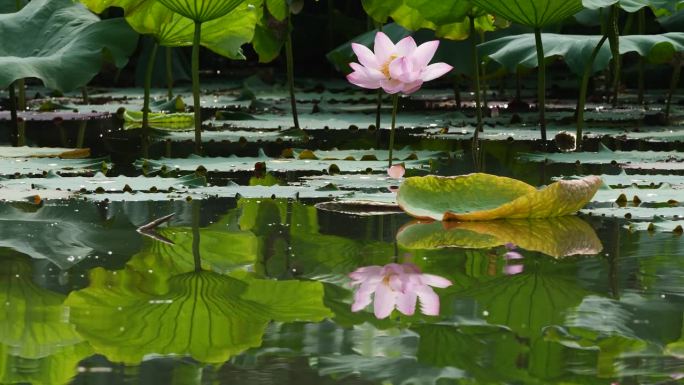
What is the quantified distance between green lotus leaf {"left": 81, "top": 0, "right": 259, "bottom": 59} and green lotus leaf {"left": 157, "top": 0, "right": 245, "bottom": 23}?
0.22 metres

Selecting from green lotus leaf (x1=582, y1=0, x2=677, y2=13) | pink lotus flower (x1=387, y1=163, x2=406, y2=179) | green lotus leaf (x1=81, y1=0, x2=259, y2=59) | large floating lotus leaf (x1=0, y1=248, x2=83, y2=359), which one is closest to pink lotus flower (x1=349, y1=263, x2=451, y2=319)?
large floating lotus leaf (x1=0, y1=248, x2=83, y2=359)

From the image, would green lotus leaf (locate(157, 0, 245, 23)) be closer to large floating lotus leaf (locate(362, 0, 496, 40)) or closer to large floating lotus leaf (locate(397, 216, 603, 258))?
large floating lotus leaf (locate(362, 0, 496, 40))

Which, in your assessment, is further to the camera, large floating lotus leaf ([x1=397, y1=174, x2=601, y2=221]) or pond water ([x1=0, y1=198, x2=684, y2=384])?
large floating lotus leaf ([x1=397, y1=174, x2=601, y2=221])

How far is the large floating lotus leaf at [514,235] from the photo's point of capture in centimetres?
235

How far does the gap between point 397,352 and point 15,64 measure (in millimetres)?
2598

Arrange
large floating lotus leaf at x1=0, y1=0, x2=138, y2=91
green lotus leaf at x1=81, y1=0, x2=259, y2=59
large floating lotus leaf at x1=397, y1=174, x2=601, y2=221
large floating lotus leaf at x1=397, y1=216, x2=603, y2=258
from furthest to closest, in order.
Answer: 1. green lotus leaf at x1=81, y1=0, x2=259, y2=59
2. large floating lotus leaf at x1=0, y1=0, x2=138, y2=91
3. large floating lotus leaf at x1=397, y1=174, x2=601, y2=221
4. large floating lotus leaf at x1=397, y1=216, x2=603, y2=258

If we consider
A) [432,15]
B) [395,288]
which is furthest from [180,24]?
[395,288]

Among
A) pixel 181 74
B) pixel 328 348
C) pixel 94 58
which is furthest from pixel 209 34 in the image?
pixel 181 74

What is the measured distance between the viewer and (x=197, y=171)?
348 centimetres

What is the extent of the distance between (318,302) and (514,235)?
74 cm

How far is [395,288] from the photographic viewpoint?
1944 millimetres

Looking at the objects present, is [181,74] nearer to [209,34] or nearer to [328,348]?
[209,34]

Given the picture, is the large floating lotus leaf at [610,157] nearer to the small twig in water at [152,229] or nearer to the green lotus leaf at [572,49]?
the green lotus leaf at [572,49]

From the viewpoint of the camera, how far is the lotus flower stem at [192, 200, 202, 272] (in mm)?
2199
